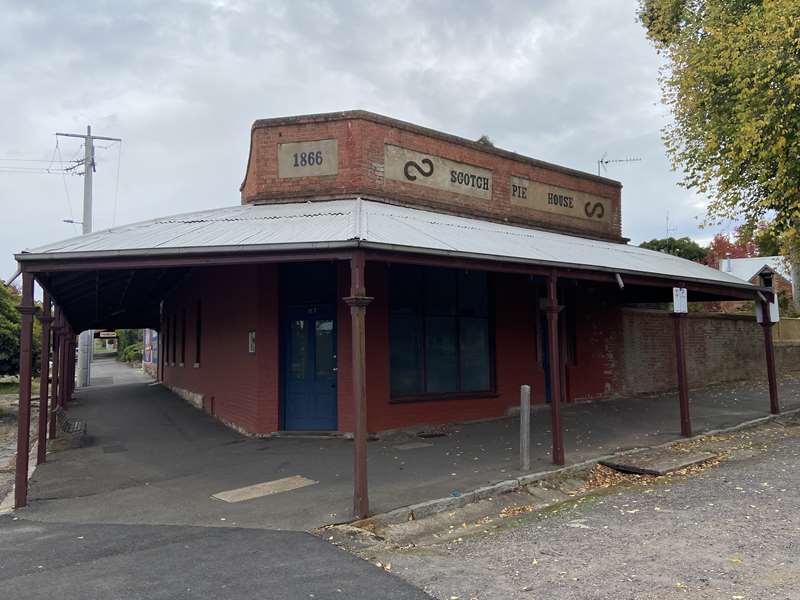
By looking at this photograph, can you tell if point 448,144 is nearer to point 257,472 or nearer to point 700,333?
point 257,472

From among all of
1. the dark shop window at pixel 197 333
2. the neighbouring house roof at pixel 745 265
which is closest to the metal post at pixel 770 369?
the dark shop window at pixel 197 333

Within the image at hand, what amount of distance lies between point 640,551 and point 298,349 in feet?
22.6

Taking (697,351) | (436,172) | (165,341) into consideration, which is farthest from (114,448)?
(697,351)

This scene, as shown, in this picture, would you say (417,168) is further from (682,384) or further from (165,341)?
(165,341)

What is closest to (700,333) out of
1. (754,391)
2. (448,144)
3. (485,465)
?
(754,391)

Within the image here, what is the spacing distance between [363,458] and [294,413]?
462 centimetres

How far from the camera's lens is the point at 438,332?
460 inches

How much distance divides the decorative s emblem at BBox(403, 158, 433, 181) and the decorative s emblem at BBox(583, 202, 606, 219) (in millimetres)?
5254

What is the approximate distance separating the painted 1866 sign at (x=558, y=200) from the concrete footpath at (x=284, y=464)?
15.6 feet

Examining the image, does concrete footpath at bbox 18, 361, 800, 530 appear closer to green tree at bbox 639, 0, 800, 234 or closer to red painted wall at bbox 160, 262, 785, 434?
red painted wall at bbox 160, 262, 785, 434

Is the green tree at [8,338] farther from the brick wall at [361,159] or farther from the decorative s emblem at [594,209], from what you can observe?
the decorative s emblem at [594,209]

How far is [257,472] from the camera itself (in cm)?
832

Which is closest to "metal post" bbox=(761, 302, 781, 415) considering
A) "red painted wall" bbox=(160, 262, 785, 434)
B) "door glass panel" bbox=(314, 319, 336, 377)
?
"red painted wall" bbox=(160, 262, 785, 434)

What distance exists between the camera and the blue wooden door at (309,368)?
10.5 meters
